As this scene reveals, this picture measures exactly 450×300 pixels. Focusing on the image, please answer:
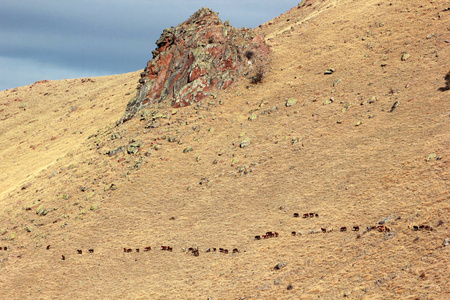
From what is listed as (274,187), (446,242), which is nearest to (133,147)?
(274,187)

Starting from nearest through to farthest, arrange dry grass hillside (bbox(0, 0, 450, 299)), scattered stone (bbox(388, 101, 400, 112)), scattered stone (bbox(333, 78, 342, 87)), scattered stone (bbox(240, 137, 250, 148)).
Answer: dry grass hillside (bbox(0, 0, 450, 299)) < scattered stone (bbox(388, 101, 400, 112)) < scattered stone (bbox(240, 137, 250, 148)) < scattered stone (bbox(333, 78, 342, 87))

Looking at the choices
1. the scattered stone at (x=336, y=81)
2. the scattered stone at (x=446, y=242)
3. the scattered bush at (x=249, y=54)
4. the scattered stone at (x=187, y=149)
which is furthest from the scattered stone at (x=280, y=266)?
the scattered bush at (x=249, y=54)

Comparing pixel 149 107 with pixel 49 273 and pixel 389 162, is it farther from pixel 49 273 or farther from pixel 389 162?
pixel 389 162

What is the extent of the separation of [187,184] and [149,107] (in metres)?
18.8

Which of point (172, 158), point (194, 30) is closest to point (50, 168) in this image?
point (172, 158)

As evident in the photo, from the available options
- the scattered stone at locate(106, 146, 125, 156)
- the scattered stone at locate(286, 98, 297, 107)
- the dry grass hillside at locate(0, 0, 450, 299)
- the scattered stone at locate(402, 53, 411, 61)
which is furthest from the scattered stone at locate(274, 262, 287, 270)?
the scattered stone at locate(402, 53, 411, 61)

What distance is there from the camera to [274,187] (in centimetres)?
3080

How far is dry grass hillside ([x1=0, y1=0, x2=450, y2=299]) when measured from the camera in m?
20.2

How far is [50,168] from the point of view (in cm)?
4581

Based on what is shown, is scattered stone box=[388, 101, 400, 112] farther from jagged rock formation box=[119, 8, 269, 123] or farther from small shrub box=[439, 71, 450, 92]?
jagged rock formation box=[119, 8, 269, 123]

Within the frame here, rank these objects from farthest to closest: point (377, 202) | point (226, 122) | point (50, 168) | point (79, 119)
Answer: point (79, 119) → point (50, 168) → point (226, 122) → point (377, 202)

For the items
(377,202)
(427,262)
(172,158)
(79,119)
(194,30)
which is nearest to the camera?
(427,262)

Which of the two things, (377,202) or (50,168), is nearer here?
(377,202)

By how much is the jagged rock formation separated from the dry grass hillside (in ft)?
7.41
